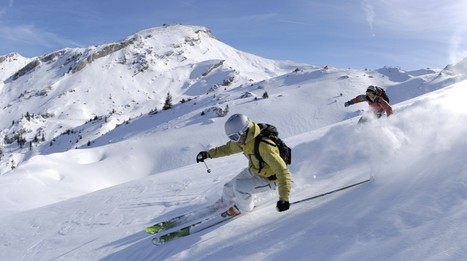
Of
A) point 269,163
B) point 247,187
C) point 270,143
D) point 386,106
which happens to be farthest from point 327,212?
point 386,106

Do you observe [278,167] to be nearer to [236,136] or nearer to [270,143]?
[270,143]

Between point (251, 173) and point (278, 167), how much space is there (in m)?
1.01

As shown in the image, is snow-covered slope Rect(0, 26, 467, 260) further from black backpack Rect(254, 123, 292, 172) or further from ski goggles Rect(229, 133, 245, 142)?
ski goggles Rect(229, 133, 245, 142)

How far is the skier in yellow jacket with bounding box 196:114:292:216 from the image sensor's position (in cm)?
614

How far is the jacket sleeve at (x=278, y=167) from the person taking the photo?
6.01 m

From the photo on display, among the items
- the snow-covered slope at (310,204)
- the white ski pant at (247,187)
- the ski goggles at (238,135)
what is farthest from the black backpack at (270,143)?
the snow-covered slope at (310,204)

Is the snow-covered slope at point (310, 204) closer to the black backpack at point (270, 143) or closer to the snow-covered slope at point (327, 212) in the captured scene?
the snow-covered slope at point (327, 212)

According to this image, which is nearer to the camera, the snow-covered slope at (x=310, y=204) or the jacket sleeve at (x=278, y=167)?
the snow-covered slope at (x=310, y=204)

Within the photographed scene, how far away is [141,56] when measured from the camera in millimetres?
190375

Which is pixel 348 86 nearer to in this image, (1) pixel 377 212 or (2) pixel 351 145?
(2) pixel 351 145

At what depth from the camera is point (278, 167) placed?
20.2 feet

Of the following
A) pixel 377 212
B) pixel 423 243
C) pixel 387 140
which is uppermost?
pixel 387 140

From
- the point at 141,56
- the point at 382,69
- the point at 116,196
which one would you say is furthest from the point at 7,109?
the point at 116,196

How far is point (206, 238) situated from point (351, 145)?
462 centimetres
